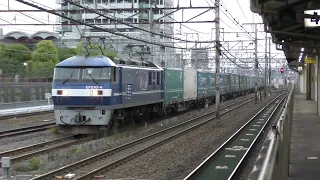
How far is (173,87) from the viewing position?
2659 centimetres

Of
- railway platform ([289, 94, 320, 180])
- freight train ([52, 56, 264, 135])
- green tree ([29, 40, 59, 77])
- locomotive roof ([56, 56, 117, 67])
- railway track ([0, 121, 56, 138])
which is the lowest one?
railway track ([0, 121, 56, 138])

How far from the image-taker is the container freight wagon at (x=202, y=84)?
34.4m

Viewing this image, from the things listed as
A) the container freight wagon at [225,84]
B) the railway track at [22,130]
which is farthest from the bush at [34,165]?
the container freight wagon at [225,84]

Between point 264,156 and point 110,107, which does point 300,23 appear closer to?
point 110,107

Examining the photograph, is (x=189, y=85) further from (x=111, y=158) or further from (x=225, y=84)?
(x=111, y=158)

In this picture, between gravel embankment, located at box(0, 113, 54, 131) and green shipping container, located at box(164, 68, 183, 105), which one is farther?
green shipping container, located at box(164, 68, 183, 105)

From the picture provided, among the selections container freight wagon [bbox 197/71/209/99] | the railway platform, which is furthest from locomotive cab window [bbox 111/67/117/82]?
container freight wagon [bbox 197/71/209/99]

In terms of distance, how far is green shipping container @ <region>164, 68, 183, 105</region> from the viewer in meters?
25.2

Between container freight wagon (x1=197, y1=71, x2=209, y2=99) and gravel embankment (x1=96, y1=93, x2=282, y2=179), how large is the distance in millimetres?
15627

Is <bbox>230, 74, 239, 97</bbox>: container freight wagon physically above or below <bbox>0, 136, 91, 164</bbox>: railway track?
above

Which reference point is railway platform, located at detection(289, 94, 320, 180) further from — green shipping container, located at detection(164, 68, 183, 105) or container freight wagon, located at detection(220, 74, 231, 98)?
container freight wagon, located at detection(220, 74, 231, 98)

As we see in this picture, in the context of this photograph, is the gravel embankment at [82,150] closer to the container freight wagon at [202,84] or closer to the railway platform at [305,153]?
the railway platform at [305,153]

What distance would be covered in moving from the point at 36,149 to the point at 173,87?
13.4 meters

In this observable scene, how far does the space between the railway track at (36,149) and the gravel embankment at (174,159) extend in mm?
2967
